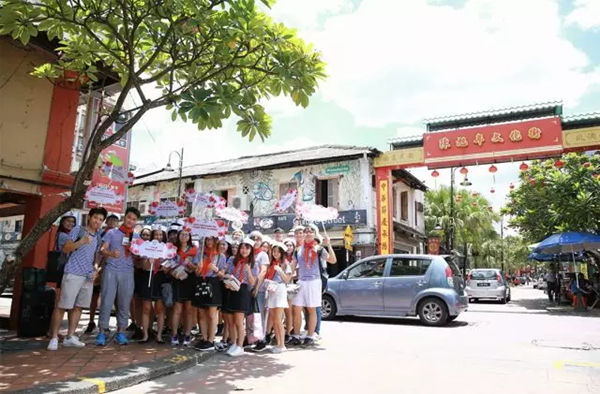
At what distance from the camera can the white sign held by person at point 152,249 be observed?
620 centimetres

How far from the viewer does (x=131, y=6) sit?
17.5ft

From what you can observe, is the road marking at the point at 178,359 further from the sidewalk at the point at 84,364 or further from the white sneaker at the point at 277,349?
the white sneaker at the point at 277,349

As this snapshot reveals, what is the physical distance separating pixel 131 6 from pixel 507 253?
67327 mm

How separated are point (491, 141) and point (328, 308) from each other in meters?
9.59

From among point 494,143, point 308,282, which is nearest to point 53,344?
point 308,282

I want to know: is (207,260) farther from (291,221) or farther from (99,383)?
(291,221)

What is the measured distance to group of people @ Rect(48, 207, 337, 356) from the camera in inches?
246

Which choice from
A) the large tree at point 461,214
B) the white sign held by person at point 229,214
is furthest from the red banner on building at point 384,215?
the large tree at point 461,214

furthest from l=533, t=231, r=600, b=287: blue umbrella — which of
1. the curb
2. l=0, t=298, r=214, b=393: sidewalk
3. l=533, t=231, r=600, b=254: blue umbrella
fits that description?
the curb

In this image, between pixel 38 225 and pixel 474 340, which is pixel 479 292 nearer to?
pixel 474 340

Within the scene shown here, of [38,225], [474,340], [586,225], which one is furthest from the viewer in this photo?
[586,225]

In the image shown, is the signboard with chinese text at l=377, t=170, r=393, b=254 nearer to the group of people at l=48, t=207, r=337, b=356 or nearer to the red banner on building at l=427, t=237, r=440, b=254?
the red banner on building at l=427, t=237, r=440, b=254

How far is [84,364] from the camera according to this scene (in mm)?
5148

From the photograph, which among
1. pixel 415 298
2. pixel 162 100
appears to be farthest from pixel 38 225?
pixel 415 298
